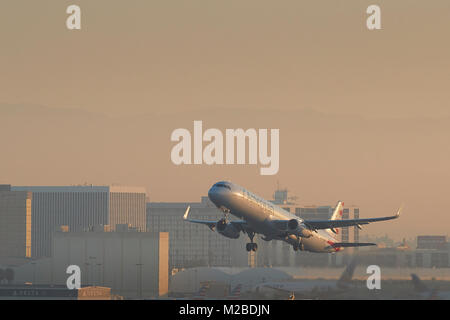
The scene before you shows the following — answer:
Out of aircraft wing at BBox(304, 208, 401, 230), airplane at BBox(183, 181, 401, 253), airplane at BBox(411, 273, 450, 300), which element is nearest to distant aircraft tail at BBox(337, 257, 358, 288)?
airplane at BBox(183, 181, 401, 253)

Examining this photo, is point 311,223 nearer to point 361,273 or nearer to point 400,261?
point 361,273

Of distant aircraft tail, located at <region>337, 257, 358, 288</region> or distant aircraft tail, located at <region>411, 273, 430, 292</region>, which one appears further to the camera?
distant aircraft tail, located at <region>337, 257, 358, 288</region>

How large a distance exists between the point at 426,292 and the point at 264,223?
36.8 m

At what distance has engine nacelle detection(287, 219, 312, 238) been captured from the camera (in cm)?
14825

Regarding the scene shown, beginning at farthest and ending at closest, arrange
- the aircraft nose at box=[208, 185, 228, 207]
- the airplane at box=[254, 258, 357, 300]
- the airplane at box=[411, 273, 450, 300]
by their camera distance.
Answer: the airplane at box=[254, 258, 357, 300] → the airplane at box=[411, 273, 450, 300] → the aircraft nose at box=[208, 185, 228, 207]

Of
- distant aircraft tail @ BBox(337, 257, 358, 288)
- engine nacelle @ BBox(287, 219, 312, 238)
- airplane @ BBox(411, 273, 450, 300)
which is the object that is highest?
engine nacelle @ BBox(287, 219, 312, 238)

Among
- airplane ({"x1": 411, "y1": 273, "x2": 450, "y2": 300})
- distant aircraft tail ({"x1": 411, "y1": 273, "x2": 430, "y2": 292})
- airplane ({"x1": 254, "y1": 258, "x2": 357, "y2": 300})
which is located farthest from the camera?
airplane ({"x1": 254, "y1": 258, "x2": 357, "y2": 300})

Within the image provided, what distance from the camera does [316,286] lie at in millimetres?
182625

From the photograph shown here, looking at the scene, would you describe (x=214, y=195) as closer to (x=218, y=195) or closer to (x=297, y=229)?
(x=218, y=195)

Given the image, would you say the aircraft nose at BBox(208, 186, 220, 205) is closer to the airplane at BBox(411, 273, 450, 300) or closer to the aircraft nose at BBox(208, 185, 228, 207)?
the aircraft nose at BBox(208, 185, 228, 207)

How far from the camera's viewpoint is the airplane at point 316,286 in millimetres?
176375

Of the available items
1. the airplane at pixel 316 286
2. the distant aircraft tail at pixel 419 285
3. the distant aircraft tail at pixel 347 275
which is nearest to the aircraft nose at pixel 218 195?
the airplane at pixel 316 286

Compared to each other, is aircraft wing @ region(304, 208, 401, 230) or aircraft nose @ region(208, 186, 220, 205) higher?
aircraft nose @ region(208, 186, 220, 205)

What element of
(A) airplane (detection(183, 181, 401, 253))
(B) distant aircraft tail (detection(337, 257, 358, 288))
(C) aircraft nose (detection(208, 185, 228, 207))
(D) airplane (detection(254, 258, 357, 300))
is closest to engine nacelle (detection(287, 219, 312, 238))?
(A) airplane (detection(183, 181, 401, 253))
